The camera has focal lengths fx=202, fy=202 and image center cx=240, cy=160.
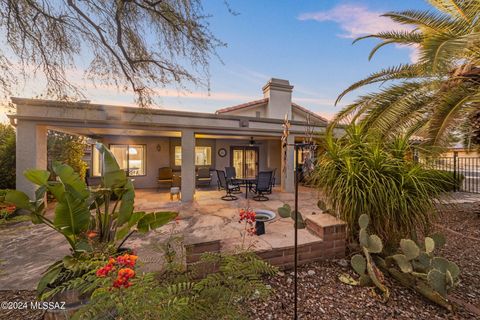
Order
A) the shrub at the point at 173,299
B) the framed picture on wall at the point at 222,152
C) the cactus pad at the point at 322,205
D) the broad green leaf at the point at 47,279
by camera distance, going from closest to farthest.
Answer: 1. the shrub at the point at 173,299
2. the broad green leaf at the point at 47,279
3. the cactus pad at the point at 322,205
4. the framed picture on wall at the point at 222,152

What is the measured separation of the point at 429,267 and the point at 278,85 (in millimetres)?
13552

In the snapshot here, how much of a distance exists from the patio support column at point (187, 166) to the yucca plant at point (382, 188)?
18.7 feet

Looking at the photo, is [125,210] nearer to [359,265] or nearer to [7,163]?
[359,265]

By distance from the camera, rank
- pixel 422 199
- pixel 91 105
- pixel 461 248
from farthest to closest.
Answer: pixel 91 105 → pixel 461 248 → pixel 422 199

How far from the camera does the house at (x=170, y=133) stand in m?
6.30

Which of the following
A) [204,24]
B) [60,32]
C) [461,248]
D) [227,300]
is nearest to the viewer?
[227,300]

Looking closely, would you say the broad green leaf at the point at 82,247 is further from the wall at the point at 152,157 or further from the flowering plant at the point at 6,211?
the wall at the point at 152,157

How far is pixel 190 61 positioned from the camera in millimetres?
5305

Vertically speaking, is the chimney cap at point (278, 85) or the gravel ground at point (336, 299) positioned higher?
the chimney cap at point (278, 85)

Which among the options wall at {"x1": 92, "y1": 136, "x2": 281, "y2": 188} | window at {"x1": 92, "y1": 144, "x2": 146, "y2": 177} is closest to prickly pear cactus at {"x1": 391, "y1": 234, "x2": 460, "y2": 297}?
wall at {"x1": 92, "y1": 136, "x2": 281, "y2": 188}

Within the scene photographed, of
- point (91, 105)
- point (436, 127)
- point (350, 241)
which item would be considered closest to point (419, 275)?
point (350, 241)

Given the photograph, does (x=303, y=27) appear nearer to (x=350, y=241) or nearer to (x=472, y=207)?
(x=350, y=241)

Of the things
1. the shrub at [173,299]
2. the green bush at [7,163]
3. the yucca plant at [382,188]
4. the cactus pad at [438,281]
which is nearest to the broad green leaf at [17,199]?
the shrub at [173,299]

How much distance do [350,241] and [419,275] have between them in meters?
1.00
